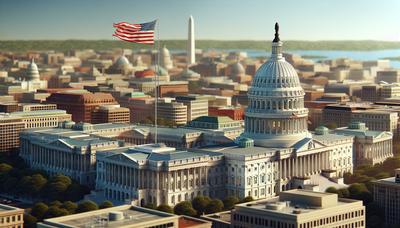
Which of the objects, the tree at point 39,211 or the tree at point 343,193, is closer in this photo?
the tree at point 39,211

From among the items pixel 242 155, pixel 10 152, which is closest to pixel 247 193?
pixel 242 155

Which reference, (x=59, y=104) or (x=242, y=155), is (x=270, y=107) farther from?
(x=59, y=104)

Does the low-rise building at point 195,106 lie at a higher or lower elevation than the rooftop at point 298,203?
higher

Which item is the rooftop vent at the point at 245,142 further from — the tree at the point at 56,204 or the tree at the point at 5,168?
the tree at the point at 5,168

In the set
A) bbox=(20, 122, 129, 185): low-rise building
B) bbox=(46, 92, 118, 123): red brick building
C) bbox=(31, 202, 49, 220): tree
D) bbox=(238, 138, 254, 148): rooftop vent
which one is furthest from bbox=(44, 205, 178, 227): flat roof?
bbox=(46, 92, 118, 123): red brick building

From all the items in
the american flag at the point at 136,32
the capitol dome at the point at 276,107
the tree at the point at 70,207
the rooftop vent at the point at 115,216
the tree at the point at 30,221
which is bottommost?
the tree at the point at 30,221

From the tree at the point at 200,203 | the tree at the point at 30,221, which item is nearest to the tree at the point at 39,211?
the tree at the point at 30,221
